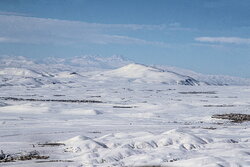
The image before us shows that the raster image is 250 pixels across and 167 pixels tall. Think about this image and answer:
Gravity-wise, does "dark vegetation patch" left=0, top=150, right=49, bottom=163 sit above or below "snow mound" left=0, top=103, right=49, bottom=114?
below

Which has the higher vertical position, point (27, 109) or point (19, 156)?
point (27, 109)

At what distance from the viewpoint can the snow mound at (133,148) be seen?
27172 mm

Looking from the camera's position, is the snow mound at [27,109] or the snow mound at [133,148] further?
the snow mound at [27,109]

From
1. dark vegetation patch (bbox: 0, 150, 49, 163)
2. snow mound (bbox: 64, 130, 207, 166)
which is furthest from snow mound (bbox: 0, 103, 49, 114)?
dark vegetation patch (bbox: 0, 150, 49, 163)

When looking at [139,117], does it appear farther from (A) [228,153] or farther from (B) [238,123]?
(A) [228,153]

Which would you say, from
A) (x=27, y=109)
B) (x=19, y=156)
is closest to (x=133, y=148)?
(x=19, y=156)

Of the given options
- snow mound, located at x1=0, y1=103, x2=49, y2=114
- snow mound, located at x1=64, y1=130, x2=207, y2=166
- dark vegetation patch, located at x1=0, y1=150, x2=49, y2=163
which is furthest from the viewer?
snow mound, located at x1=0, y1=103, x2=49, y2=114

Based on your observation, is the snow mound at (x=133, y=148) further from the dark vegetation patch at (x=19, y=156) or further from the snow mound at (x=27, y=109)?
the snow mound at (x=27, y=109)

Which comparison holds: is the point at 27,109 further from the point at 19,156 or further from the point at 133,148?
the point at 19,156

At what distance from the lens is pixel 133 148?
31.8m

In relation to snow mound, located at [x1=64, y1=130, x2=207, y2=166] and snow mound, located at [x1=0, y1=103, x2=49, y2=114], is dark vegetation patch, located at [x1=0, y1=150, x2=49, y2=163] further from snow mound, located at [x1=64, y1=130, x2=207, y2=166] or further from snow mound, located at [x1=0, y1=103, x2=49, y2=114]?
snow mound, located at [x1=0, y1=103, x2=49, y2=114]

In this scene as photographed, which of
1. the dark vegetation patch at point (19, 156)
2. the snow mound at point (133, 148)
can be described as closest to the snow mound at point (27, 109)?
the snow mound at point (133, 148)

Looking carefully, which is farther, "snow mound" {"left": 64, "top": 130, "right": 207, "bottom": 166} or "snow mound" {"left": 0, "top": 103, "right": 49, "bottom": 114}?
"snow mound" {"left": 0, "top": 103, "right": 49, "bottom": 114}

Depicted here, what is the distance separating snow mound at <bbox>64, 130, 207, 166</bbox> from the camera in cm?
2717
